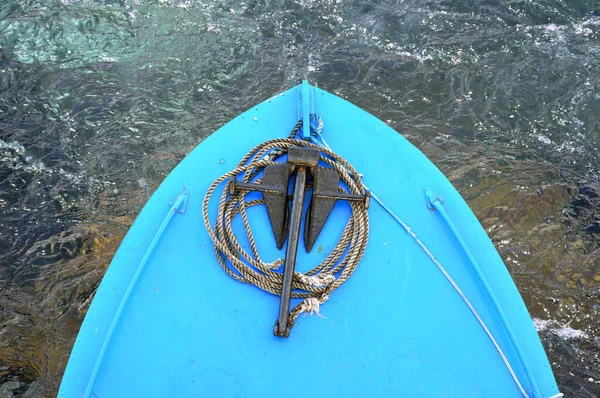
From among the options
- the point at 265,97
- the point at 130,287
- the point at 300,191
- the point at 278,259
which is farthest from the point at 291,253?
the point at 265,97

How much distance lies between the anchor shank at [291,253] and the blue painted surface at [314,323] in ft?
0.48

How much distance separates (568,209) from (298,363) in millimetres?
2786

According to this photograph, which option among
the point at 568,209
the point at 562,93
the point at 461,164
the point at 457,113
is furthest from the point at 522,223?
the point at 562,93

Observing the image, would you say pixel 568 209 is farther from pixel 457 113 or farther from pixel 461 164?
pixel 457 113

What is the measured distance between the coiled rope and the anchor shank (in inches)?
3.2

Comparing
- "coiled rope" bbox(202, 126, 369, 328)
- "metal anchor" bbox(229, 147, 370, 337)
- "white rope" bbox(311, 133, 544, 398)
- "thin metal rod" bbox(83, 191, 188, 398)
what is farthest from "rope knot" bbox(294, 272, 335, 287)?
"thin metal rod" bbox(83, 191, 188, 398)

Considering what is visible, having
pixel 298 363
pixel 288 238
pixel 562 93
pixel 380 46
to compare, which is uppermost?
pixel 380 46

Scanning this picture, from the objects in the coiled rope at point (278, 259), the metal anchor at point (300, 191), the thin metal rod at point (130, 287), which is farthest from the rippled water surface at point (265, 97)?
the metal anchor at point (300, 191)

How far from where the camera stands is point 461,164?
4.24 meters

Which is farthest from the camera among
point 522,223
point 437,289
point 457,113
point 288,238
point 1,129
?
point 457,113

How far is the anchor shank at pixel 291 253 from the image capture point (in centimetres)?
230

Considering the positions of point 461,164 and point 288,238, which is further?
point 461,164

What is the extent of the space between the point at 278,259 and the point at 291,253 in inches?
5.7

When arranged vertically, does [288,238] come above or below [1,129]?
below
